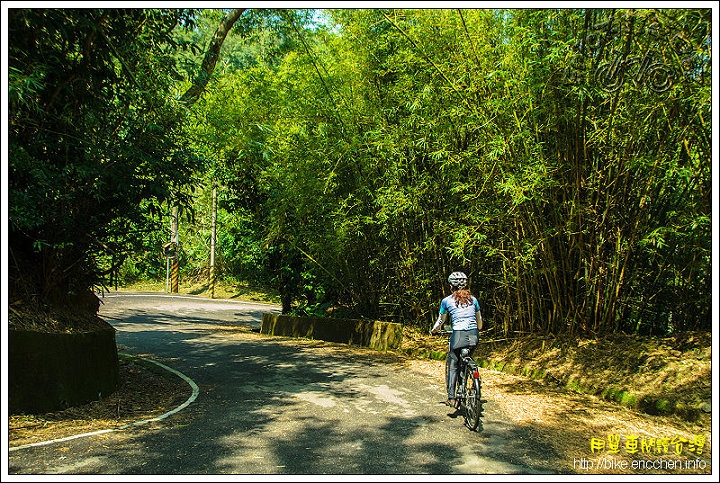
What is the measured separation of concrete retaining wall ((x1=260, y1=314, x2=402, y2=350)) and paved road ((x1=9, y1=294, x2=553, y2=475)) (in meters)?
1.46

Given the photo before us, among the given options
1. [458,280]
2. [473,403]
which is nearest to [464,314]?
[458,280]

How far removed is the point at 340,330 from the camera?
40.7 ft

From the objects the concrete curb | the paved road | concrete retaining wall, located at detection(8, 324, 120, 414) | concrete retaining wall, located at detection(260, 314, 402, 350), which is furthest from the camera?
concrete retaining wall, located at detection(260, 314, 402, 350)

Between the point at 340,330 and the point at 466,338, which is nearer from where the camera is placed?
the point at 466,338

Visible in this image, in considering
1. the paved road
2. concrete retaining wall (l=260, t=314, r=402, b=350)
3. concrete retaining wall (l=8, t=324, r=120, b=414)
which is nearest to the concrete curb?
the paved road

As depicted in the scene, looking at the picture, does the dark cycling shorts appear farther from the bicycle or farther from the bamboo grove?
the bamboo grove

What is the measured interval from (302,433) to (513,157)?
406 centimetres

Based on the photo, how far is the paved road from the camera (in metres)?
4.18

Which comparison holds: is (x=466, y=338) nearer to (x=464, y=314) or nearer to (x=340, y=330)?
(x=464, y=314)

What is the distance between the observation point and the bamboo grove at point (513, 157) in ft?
20.0

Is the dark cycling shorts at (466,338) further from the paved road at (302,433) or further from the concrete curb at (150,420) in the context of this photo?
the concrete curb at (150,420)

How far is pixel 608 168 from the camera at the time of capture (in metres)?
6.85

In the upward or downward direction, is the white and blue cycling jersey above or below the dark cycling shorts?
above

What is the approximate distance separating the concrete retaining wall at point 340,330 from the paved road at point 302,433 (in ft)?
4.80
